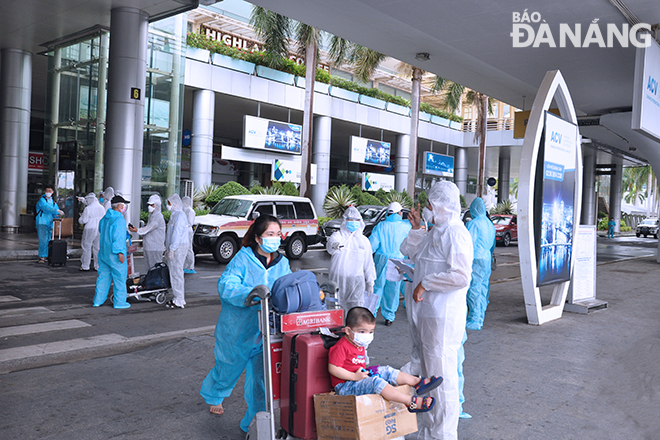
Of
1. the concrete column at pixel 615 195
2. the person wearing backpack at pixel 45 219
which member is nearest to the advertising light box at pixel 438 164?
the concrete column at pixel 615 195

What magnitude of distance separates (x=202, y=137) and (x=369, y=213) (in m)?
9.10

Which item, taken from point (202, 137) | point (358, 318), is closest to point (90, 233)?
point (358, 318)

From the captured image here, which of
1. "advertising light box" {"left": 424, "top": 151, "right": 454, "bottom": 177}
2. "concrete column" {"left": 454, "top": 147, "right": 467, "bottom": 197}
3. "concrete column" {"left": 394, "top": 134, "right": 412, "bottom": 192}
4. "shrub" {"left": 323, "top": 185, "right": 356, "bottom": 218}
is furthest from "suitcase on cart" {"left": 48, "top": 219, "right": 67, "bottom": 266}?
"concrete column" {"left": 454, "top": 147, "right": 467, "bottom": 197}

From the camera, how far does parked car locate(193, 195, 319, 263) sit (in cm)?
1495

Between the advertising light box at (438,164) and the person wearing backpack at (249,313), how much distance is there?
1417 inches

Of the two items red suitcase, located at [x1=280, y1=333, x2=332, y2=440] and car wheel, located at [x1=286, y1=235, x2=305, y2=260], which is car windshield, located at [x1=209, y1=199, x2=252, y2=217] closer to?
car wheel, located at [x1=286, y1=235, x2=305, y2=260]

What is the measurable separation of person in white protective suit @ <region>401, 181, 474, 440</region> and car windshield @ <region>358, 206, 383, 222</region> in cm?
1632

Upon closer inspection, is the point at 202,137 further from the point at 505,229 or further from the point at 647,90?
the point at 647,90

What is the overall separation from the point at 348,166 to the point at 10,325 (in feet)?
124

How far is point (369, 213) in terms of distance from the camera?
21.3 meters

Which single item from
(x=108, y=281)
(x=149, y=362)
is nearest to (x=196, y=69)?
(x=108, y=281)

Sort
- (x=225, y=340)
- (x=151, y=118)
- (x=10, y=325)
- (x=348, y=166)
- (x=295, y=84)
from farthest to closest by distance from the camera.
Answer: (x=348, y=166) < (x=295, y=84) < (x=151, y=118) < (x=10, y=325) < (x=225, y=340)

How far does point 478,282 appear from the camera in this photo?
26.6 ft

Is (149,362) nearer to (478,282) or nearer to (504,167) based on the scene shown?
(478,282)
